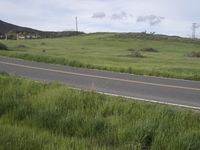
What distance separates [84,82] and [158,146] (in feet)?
32.1

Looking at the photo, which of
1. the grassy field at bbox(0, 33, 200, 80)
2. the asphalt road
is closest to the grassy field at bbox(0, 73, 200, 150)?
the asphalt road

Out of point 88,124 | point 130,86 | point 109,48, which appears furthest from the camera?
point 109,48

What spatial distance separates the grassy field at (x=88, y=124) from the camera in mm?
7062

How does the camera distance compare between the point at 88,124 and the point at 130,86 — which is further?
the point at 130,86

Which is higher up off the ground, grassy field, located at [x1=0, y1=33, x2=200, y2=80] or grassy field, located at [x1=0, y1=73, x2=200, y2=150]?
grassy field, located at [x1=0, y1=73, x2=200, y2=150]

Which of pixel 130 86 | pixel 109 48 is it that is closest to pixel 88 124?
pixel 130 86

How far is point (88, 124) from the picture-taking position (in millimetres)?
8266

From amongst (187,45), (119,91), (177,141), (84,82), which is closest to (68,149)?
(177,141)

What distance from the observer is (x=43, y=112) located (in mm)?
8969

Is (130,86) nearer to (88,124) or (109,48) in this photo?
(88,124)

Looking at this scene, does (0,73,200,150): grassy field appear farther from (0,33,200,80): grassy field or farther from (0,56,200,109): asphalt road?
(0,33,200,80): grassy field

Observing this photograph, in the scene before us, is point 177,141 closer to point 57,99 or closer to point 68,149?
point 68,149

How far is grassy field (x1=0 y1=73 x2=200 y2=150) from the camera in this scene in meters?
7.06

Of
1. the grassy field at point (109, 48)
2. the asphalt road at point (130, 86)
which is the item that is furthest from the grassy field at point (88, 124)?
the grassy field at point (109, 48)
